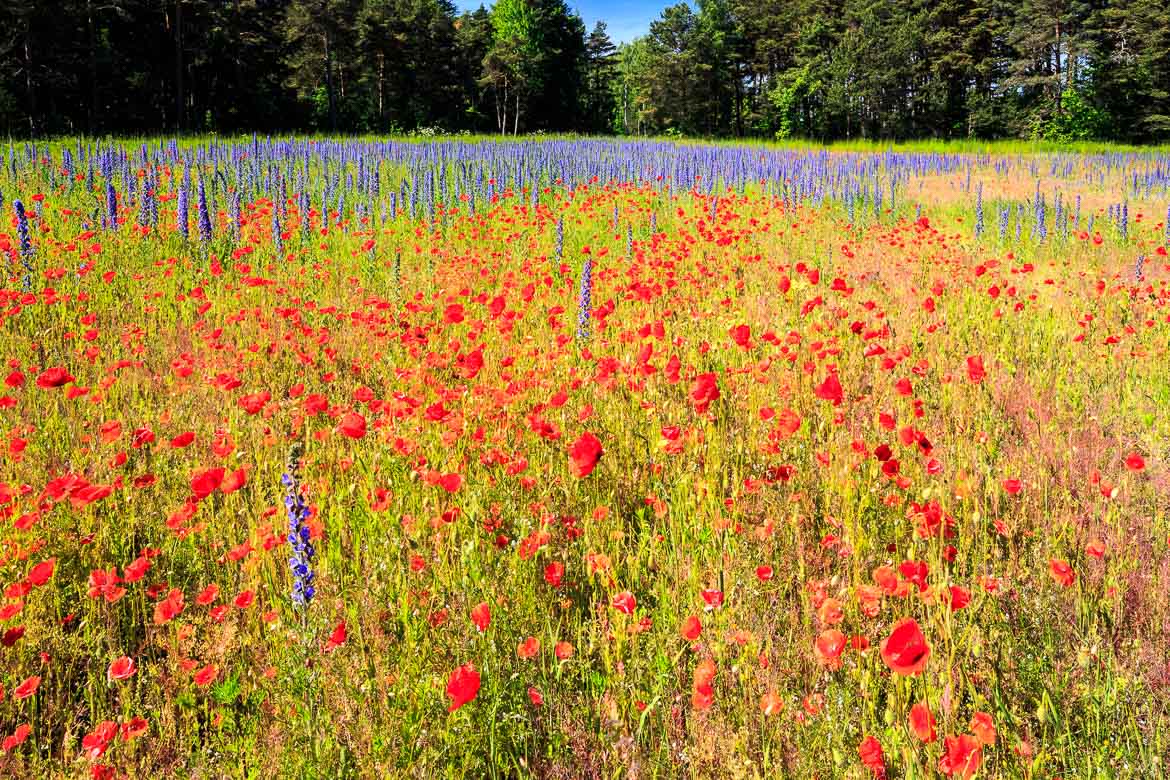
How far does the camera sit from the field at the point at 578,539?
148 cm

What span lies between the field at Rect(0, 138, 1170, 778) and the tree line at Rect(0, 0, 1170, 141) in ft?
59.3

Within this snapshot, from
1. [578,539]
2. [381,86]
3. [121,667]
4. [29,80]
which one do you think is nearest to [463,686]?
[121,667]

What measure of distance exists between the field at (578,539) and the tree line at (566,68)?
1808cm

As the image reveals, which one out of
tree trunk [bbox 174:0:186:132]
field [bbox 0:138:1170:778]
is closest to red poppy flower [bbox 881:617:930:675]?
field [bbox 0:138:1170:778]

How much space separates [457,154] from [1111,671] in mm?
14208

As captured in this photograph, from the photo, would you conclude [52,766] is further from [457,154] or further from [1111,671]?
[457,154]

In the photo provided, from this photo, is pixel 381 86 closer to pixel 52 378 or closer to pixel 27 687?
pixel 52 378

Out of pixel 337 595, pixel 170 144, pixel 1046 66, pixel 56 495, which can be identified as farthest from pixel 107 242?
pixel 1046 66

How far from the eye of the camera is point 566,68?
52.9 metres

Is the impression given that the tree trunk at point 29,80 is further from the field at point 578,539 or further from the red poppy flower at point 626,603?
the red poppy flower at point 626,603

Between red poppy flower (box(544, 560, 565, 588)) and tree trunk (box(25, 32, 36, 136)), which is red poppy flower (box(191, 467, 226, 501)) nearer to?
red poppy flower (box(544, 560, 565, 588))

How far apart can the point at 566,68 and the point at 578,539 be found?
188 ft

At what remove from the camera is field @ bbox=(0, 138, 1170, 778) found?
4.85 feet

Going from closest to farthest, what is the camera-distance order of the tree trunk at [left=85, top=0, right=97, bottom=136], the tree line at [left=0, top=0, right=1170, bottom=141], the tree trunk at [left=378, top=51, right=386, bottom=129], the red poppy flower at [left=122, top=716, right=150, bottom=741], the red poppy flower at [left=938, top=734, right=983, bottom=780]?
1. the red poppy flower at [left=938, top=734, right=983, bottom=780]
2. the red poppy flower at [left=122, top=716, right=150, bottom=741]
3. the tree trunk at [left=85, top=0, right=97, bottom=136]
4. the tree line at [left=0, top=0, right=1170, bottom=141]
5. the tree trunk at [left=378, top=51, right=386, bottom=129]
